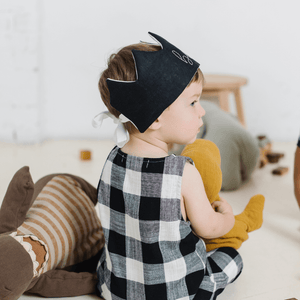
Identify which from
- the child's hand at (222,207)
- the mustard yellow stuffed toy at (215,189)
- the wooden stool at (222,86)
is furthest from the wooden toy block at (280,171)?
the child's hand at (222,207)

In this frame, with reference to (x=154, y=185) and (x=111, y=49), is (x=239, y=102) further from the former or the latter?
(x=154, y=185)

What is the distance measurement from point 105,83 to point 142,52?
113 millimetres

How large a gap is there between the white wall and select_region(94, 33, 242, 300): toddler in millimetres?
1751

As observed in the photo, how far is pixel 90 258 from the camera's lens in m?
1.01

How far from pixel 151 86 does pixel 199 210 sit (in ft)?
0.86

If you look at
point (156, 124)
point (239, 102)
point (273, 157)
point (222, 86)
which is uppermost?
point (156, 124)

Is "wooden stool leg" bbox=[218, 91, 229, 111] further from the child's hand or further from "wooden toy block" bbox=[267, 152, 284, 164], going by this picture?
the child's hand

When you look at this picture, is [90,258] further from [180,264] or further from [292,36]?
[292,36]

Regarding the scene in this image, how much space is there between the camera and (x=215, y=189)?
2.80 feet

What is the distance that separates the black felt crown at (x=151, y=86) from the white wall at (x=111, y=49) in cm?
182

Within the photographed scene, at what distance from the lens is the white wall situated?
235cm

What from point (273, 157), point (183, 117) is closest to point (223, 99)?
point (273, 157)

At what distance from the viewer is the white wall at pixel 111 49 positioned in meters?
2.35

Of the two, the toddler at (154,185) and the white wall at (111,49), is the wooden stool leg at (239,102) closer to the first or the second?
the white wall at (111,49)
